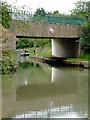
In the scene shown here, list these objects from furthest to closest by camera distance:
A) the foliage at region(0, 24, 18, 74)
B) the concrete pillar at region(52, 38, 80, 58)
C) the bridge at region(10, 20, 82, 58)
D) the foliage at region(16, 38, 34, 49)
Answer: the foliage at region(16, 38, 34, 49), the concrete pillar at region(52, 38, 80, 58), the bridge at region(10, 20, 82, 58), the foliage at region(0, 24, 18, 74)

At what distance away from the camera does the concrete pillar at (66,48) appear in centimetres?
1762

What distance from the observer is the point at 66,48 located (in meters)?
19.6

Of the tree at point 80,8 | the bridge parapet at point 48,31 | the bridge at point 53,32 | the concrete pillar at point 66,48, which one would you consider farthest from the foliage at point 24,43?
the bridge parapet at point 48,31

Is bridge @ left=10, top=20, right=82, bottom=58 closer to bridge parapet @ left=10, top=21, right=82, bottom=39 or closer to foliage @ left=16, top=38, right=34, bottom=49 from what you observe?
bridge parapet @ left=10, top=21, right=82, bottom=39

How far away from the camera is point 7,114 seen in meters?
3.73

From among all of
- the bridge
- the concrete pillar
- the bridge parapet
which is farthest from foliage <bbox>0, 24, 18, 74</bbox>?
the concrete pillar

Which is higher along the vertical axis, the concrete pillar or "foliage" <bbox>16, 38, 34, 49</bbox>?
"foliage" <bbox>16, 38, 34, 49</bbox>

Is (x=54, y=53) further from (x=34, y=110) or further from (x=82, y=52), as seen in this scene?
(x=34, y=110)

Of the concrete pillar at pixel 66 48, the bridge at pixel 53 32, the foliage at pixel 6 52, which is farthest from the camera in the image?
the concrete pillar at pixel 66 48

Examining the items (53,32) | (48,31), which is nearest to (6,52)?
(48,31)

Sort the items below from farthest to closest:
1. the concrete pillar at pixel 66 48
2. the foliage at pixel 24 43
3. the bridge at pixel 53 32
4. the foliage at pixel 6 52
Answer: the foliage at pixel 24 43 < the concrete pillar at pixel 66 48 < the bridge at pixel 53 32 < the foliage at pixel 6 52

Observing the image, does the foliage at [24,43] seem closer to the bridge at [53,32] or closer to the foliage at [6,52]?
the bridge at [53,32]

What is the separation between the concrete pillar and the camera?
57.8 ft

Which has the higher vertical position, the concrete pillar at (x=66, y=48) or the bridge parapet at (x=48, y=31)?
the bridge parapet at (x=48, y=31)
